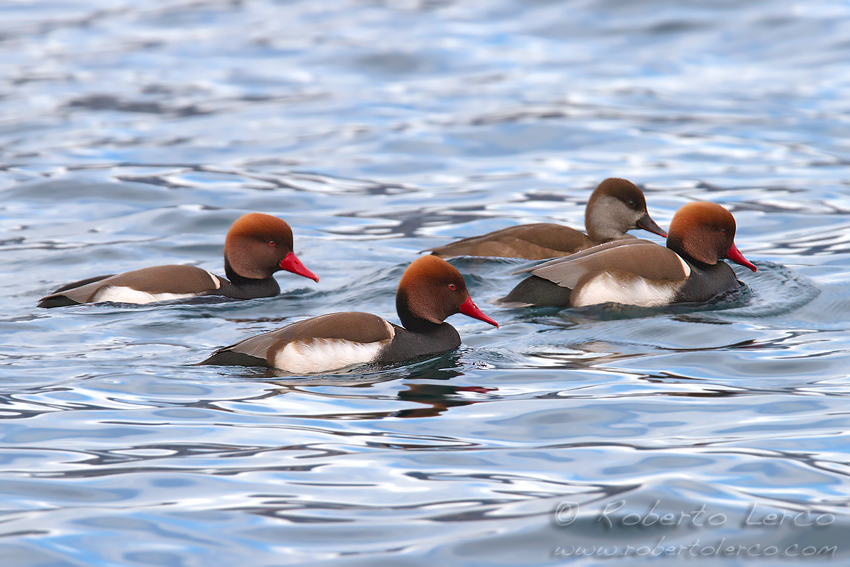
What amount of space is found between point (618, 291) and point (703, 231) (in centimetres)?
107

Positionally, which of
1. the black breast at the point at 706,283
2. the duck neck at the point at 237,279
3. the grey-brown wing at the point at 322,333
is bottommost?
the black breast at the point at 706,283

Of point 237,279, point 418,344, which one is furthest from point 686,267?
point 237,279

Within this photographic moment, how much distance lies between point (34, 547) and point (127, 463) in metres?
1.04

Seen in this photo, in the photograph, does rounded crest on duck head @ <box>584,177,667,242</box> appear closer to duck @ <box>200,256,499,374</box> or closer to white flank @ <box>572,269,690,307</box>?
white flank @ <box>572,269,690,307</box>

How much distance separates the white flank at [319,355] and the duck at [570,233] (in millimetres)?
2919

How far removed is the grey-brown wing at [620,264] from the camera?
840 centimetres

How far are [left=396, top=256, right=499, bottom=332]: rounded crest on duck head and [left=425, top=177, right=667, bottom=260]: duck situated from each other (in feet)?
7.77

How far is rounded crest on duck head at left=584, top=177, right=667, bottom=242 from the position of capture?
33.7 feet

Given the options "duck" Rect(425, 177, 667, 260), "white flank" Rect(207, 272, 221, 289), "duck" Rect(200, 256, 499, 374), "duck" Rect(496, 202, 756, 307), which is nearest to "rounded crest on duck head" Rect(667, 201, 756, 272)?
"duck" Rect(496, 202, 756, 307)

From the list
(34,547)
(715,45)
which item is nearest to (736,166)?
(715,45)

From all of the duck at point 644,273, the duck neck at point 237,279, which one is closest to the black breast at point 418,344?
the duck at point 644,273

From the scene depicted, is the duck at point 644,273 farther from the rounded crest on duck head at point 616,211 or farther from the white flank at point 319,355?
the white flank at point 319,355

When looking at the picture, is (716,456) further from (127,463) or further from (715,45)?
(715,45)

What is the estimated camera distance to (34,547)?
451 cm
